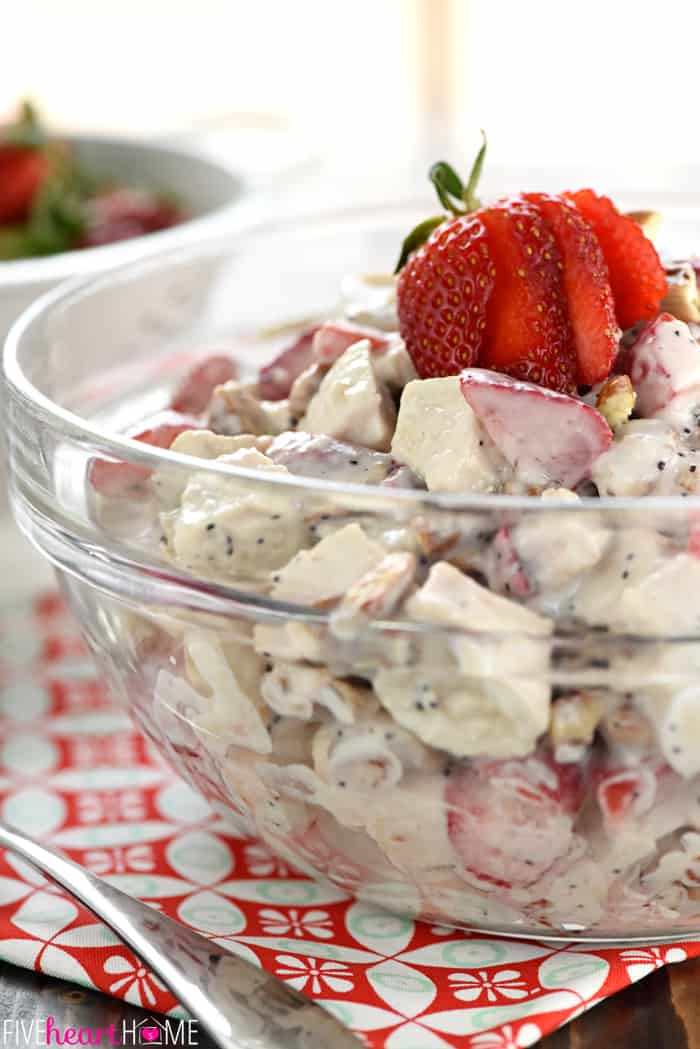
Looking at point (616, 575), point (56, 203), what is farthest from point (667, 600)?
point (56, 203)

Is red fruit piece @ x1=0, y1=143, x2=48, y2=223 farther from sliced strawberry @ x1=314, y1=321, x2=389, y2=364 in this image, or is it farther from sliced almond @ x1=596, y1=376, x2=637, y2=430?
sliced almond @ x1=596, y1=376, x2=637, y2=430

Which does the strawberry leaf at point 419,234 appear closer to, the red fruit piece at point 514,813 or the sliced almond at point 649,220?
the sliced almond at point 649,220

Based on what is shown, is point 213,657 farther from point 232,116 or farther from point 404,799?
point 232,116

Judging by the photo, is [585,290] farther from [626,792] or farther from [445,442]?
[626,792]

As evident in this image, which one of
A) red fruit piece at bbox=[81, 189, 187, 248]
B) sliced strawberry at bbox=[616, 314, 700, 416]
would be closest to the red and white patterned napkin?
sliced strawberry at bbox=[616, 314, 700, 416]

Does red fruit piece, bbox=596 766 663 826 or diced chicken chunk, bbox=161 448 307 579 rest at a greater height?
diced chicken chunk, bbox=161 448 307 579

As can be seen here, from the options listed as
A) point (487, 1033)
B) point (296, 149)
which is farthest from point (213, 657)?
point (296, 149)

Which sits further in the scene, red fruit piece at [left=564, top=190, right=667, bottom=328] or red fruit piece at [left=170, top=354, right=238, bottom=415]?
red fruit piece at [left=170, top=354, right=238, bottom=415]
